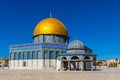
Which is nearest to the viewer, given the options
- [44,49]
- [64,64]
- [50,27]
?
[64,64]

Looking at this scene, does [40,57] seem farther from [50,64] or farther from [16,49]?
[16,49]

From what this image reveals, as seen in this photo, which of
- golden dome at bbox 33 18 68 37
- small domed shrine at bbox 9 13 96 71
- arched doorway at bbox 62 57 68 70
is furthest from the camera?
golden dome at bbox 33 18 68 37

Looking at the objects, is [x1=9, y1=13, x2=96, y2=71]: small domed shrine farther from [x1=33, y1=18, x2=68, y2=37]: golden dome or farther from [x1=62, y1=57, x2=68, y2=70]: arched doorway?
[x1=62, y1=57, x2=68, y2=70]: arched doorway

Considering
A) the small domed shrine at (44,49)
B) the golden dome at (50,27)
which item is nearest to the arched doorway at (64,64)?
the small domed shrine at (44,49)

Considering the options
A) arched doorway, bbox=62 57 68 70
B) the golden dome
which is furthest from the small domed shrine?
arched doorway, bbox=62 57 68 70

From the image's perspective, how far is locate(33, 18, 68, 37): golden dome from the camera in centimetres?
5259

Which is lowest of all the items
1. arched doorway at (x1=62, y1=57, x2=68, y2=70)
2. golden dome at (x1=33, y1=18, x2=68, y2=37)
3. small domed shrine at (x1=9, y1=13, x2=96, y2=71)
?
arched doorway at (x1=62, y1=57, x2=68, y2=70)

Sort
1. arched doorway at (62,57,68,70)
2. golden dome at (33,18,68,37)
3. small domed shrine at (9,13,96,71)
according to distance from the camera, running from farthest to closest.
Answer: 1. golden dome at (33,18,68,37)
2. small domed shrine at (9,13,96,71)
3. arched doorway at (62,57,68,70)

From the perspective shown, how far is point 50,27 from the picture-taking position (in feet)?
173

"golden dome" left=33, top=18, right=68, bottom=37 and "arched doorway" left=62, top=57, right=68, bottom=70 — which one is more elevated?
"golden dome" left=33, top=18, right=68, bottom=37

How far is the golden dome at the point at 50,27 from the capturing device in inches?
2071

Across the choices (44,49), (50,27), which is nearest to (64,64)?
(44,49)

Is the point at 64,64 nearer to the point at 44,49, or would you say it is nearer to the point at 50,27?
the point at 44,49

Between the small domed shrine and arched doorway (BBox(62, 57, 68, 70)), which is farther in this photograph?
the small domed shrine
